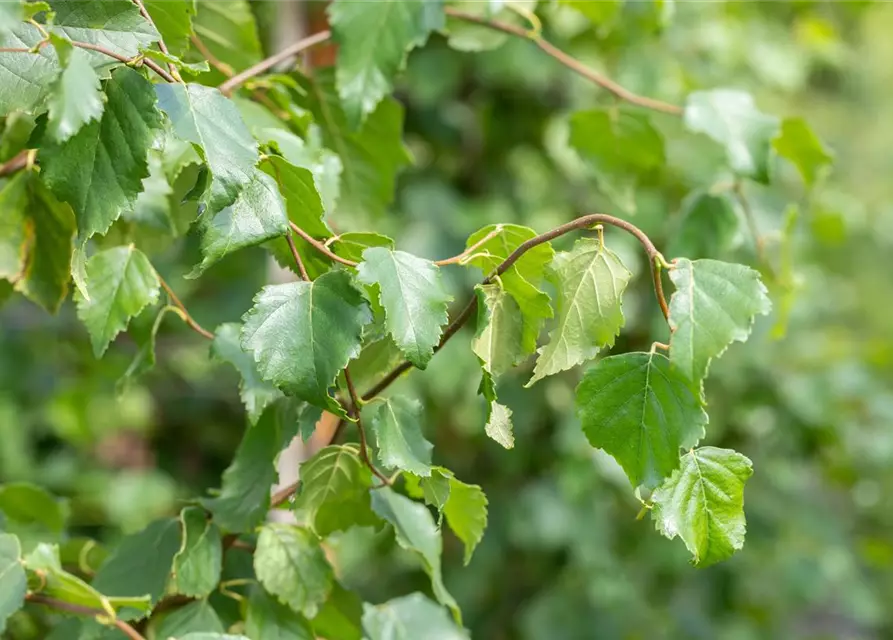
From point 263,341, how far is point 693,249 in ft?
1.37

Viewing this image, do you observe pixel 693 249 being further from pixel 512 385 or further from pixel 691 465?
pixel 512 385

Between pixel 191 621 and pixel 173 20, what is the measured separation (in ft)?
0.97

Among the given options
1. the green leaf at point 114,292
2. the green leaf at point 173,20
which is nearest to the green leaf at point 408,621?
the green leaf at point 114,292

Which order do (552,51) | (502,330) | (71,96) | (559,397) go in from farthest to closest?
(559,397) → (552,51) → (502,330) → (71,96)

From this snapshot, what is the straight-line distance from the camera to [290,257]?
0.46 metres

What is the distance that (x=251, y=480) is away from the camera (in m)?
0.53

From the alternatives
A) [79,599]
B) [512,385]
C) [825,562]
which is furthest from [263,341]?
[825,562]

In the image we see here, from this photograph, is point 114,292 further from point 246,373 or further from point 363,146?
point 363,146

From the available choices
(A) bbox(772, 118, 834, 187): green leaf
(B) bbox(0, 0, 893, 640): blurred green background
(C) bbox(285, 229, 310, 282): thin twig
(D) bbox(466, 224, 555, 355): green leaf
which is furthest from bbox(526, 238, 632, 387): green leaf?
(B) bbox(0, 0, 893, 640): blurred green background

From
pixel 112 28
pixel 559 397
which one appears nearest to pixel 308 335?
pixel 112 28

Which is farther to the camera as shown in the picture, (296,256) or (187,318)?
(187,318)

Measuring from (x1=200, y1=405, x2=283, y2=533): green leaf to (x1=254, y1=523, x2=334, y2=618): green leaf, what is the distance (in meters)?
0.02

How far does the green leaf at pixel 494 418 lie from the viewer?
1.34ft

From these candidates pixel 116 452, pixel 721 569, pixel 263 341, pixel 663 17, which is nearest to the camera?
pixel 263 341
